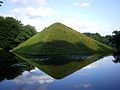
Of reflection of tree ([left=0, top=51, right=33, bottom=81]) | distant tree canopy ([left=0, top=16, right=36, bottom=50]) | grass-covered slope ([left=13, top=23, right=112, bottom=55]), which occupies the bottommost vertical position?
reflection of tree ([left=0, top=51, right=33, bottom=81])

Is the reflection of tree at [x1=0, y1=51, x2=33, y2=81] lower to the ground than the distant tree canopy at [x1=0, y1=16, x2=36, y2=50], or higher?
lower

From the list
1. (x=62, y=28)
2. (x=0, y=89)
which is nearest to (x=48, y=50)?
(x=62, y=28)

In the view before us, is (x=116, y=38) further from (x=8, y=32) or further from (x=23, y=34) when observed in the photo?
(x=8, y=32)

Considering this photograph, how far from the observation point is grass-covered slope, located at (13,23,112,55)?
86812 millimetres

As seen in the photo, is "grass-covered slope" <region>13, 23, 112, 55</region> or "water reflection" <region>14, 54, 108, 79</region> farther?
"grass-covered slope" <region>13, 23, 112, 55</region>

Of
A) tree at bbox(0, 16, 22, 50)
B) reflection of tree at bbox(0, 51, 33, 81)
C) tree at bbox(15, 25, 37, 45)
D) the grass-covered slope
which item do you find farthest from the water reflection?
tree at bbox(15, 25, 37, 45)

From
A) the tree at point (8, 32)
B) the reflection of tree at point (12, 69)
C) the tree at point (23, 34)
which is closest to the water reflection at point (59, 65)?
the reflection of tree at point (12, 69)

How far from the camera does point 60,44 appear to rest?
92.6 meters

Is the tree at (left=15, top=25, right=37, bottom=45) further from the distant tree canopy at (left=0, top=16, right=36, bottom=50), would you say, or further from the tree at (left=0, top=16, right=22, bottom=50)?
the tree at (left=0, top=16, right=22, bottom=50)

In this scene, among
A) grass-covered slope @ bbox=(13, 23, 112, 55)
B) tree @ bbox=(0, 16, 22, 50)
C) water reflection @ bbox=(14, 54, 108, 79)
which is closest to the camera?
water reflection @ bbox=(14, 54, 108, 79)

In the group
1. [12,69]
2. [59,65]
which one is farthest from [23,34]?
[12,69]

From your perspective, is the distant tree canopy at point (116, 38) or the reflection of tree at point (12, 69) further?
the distant tree canopy at point (116, 38)

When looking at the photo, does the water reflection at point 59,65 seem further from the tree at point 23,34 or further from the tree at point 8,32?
the tree at point 23,34

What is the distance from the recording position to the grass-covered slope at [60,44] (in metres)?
86.8
